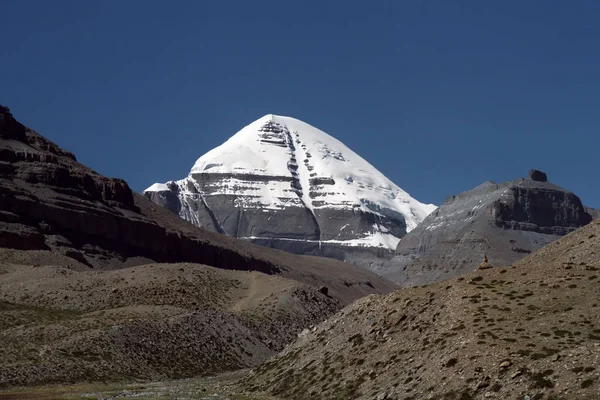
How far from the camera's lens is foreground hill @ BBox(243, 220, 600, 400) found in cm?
4303

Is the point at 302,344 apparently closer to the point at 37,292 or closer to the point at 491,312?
the point at 491,312

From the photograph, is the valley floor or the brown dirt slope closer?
the valley floor

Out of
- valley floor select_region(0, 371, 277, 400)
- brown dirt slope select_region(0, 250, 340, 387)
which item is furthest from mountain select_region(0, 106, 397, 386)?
valley floor select_region(0, 371, 277, 400)

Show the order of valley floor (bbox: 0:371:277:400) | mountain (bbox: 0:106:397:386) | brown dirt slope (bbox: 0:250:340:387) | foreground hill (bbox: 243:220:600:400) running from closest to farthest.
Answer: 1. foreground hill (bbox: 243:220:600:400)
2. valley floor (bbox: 0:371:277:400)
3. brown dirt slope (bbox: 0:250:340:387)
4. mountain (bbox: 0:106:397:386)

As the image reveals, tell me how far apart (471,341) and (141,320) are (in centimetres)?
5573

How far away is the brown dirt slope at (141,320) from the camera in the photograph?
85812mm

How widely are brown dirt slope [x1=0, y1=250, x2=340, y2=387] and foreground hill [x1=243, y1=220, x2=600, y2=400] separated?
2628 cm

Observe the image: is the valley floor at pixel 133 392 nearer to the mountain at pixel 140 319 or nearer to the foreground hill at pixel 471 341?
the foreground hill at pixel 471 341

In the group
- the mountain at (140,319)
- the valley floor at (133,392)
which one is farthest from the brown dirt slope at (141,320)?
the valley floor at (133,392)

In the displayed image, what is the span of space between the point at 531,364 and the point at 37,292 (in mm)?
85777

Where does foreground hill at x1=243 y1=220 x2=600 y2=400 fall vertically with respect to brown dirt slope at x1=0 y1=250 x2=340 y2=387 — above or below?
below

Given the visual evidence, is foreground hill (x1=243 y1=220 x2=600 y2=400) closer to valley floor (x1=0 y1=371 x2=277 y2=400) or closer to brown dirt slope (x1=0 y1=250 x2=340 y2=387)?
valley floor (x1=0 y1=371 x2=277 y2=400)

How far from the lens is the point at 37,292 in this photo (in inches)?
4680

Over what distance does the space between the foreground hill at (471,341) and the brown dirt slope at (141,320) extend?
26.3m
